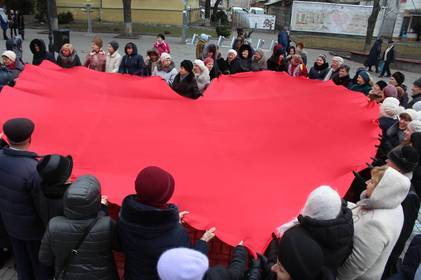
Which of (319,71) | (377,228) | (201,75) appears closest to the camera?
(377,228)

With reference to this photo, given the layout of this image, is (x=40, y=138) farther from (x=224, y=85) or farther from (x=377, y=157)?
(x=377, y=157)

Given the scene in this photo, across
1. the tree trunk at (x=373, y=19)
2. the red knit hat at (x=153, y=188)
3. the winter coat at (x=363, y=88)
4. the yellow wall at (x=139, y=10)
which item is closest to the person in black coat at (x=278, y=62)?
the winter coat at (x=363, y=88)

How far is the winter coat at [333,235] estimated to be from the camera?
8.02 feet

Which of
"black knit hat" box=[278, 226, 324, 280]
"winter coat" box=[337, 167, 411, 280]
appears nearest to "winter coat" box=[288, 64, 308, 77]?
"winter coat" box=[337, 167, 411, 280]

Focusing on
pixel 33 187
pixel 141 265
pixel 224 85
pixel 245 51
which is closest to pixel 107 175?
pixel 33 187

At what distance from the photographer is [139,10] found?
2916cm

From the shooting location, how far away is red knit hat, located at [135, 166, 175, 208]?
254 cm

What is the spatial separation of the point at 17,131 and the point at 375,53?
53.7 feet

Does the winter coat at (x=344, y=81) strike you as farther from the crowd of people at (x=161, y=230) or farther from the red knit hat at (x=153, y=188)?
the red knit hat at (x=153, y=188)

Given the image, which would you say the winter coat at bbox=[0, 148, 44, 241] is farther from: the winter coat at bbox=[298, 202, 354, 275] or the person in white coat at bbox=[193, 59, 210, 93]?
the person in white coat at bbox=[193, 59, 210, 93]

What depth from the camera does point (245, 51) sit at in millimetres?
8570

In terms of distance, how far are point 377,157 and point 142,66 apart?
4854 mm

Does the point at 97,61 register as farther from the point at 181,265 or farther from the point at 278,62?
the point at 181,265

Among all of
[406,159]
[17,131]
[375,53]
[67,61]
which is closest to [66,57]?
[67,61]
